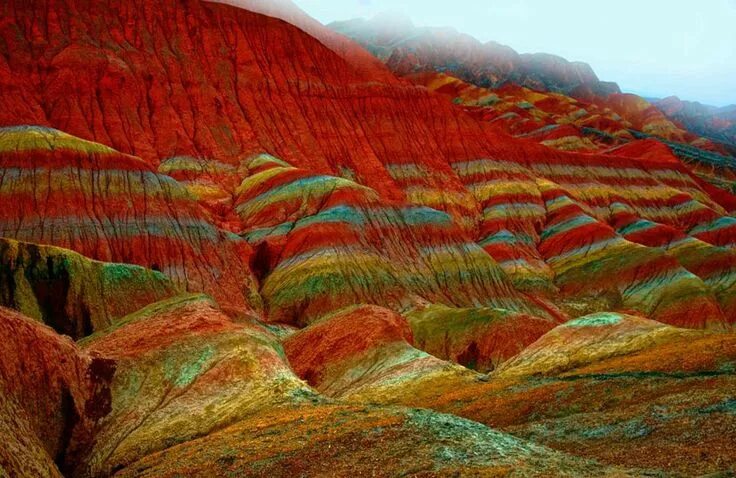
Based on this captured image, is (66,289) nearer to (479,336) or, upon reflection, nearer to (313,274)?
(313,274)

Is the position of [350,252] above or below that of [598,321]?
below

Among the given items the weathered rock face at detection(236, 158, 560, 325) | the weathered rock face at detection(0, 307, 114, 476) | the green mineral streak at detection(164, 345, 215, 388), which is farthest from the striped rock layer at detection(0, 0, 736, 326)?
the weathered rock face at detection(0, 307, 114, 476)

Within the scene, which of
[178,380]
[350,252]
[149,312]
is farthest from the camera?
[350,252]

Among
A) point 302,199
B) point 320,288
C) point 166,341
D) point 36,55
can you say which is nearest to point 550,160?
point 302,199

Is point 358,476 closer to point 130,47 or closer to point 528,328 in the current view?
point 528,328

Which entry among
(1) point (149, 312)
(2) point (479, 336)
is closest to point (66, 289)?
(1) point (149, 312)

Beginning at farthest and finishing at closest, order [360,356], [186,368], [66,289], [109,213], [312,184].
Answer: [312,184]
[109,213]
[66,289]
[360,356]
[186,368]
